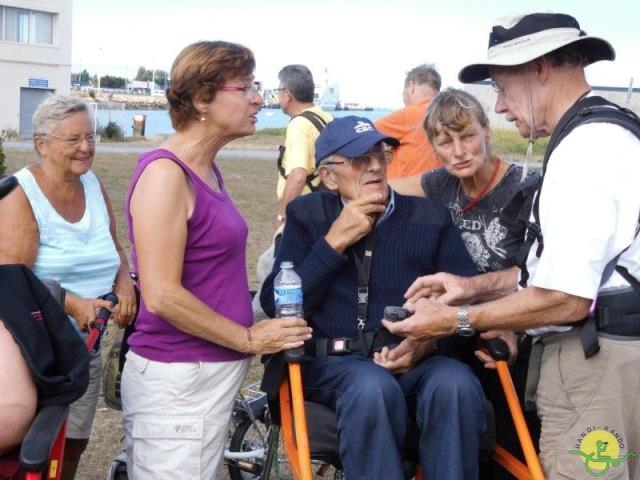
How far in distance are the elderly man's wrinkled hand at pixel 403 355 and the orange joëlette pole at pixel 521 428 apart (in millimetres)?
280

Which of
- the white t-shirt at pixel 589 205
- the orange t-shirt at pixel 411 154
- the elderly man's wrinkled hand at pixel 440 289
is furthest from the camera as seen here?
the orange t-shirt at pixel 411 154

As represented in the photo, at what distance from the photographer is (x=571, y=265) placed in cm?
244

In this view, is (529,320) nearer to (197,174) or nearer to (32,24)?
(197,174)

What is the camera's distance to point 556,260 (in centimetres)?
246

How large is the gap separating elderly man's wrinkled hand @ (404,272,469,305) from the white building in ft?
127

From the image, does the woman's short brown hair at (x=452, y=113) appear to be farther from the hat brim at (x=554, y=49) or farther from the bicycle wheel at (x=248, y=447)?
the bicycle wheel at (x=248, y=447)

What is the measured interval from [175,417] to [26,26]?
4287 centimetres

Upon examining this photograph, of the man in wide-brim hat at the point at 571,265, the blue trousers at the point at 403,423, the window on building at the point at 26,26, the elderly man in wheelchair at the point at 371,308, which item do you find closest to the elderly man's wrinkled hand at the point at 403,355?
the elderly man in wheelchair at the point at 371,308

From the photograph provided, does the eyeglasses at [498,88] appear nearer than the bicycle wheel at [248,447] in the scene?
Yes

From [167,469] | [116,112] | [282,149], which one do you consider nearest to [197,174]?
[167,469]

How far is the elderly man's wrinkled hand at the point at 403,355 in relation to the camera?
310 cm

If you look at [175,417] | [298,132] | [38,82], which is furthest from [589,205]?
[38,82]

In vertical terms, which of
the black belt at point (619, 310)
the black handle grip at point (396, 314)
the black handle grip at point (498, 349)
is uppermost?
the black belt at point (619, 310)

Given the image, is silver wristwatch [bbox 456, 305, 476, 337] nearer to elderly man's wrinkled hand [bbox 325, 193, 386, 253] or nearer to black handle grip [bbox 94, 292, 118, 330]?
elderly man's wrinkled hand [bbox 325, 193, 386, 253]
